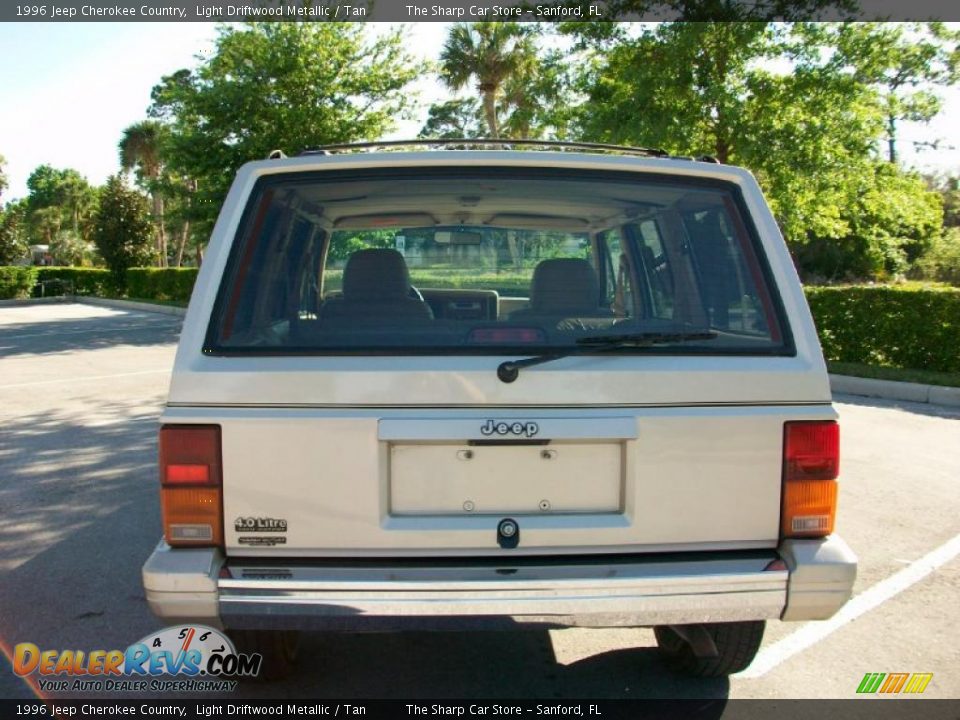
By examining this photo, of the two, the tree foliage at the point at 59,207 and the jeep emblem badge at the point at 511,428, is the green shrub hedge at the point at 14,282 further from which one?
the tree foliage at the point at 59,207

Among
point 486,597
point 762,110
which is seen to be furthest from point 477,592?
point 762,110

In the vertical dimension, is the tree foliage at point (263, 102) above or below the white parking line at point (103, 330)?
above

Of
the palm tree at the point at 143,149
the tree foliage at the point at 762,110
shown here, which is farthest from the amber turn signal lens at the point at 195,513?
the palm tree at the point at 143,149

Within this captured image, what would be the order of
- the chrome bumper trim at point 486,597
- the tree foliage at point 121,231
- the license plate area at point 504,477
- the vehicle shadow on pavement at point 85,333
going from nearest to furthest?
the chrome bumper trim at point 486,597
the license plate area at point 504,477
the vehicle shadow on pavement at point 85,333
the tree foliage at point 121,231

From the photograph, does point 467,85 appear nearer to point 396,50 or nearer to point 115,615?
point 396,50

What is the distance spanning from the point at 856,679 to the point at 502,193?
235 centimetres

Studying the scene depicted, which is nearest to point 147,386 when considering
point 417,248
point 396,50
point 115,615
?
point 115,615

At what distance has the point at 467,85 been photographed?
31781 millimetres

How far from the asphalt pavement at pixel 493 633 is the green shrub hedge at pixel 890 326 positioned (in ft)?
11.6

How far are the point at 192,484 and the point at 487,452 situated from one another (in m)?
0.89

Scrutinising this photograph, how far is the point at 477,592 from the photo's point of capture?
2438 millimetres

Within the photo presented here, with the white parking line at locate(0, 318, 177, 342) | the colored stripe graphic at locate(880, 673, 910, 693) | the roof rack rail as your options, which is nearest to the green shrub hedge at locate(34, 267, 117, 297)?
the white parking line at locate(0, 318, 177, 342)

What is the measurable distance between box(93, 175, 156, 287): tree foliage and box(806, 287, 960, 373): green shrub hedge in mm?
28616

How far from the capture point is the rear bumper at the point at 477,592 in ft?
7.91
